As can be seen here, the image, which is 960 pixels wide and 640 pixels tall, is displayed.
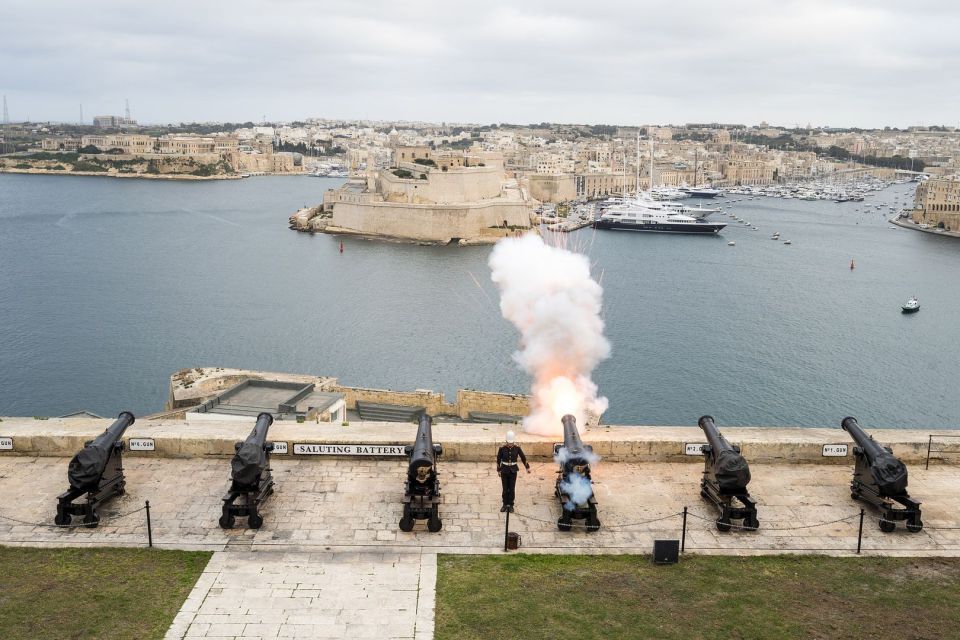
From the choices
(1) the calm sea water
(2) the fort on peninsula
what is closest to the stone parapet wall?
(1) the calm sea water

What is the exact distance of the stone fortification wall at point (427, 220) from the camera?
64125mm

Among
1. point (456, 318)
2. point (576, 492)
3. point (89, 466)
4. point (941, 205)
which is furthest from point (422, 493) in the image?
point (941, 205)

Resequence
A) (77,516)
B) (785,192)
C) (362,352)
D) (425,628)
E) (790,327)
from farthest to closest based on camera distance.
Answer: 1. (785,192)
2. (790,327)
3. (362,352)
4. (77,516)
5. (425,628)

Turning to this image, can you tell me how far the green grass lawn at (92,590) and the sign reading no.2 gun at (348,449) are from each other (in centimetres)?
191

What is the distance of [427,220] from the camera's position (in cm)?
6406

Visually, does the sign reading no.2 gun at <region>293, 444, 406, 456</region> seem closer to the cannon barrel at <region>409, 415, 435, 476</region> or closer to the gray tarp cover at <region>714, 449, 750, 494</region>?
the cannon barrel at <region>409, 415, 435, 476</region>

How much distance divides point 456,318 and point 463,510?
29.9 m

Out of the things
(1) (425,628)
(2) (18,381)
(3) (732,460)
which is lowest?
(2) (18,381)

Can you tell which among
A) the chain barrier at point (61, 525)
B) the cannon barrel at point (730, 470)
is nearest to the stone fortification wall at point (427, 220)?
the chain barrier at point (61, 525)

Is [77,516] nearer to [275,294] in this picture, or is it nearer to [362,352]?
[362,352]

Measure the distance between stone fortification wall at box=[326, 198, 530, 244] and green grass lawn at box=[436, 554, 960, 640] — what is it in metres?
58.1

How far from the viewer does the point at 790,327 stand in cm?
3619

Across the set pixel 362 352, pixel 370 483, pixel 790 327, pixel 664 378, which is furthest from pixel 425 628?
pixel 790 327

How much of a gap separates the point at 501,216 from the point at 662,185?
5635 centimetres
